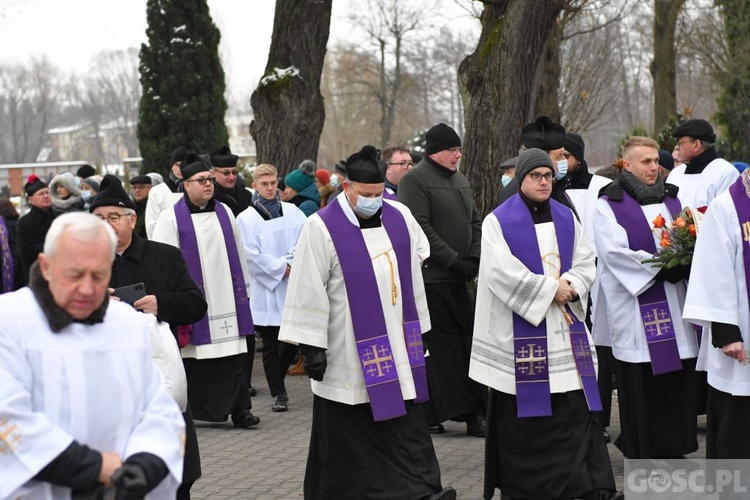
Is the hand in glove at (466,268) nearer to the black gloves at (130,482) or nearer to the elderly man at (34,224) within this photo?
the elderly man at (34,224)

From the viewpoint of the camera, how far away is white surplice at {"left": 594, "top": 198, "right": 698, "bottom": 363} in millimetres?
7953

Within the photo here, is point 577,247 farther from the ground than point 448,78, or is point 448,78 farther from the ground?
point 448,78

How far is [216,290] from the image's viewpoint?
991cm

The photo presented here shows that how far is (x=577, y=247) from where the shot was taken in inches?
287

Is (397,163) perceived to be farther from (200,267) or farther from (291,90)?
(291,90)

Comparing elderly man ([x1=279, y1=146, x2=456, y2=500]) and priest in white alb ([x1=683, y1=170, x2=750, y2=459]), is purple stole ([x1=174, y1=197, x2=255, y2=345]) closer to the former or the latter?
elderly man ([x1=279, y1=146, x2=456, y2=500])

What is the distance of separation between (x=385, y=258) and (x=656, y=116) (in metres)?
23.1

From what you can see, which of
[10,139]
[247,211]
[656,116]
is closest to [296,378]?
[247,211]

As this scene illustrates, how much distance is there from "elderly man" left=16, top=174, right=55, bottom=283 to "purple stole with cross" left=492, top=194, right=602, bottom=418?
589cm

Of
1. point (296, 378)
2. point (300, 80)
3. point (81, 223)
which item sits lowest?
point (296, 378)

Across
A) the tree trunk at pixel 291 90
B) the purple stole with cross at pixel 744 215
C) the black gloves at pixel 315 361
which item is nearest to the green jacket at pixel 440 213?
the black gloves at pixel 315 361

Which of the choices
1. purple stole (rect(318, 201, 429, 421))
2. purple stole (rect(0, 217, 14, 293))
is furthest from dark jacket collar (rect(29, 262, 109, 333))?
purple stole (rect(0, 217, 14, 293))

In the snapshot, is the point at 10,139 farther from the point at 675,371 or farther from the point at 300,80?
the point at 675,371

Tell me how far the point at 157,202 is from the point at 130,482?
8.64 meters
